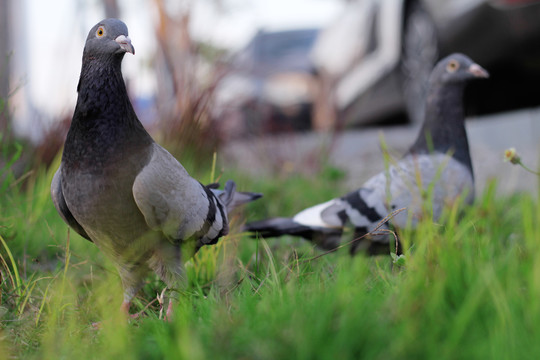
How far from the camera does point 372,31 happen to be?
668 centimetres

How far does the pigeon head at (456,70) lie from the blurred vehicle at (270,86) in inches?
75.4

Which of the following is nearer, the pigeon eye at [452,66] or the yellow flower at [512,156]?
the yellow flower at [512,156]

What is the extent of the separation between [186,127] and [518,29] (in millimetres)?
3286

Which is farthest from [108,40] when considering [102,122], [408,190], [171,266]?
[408,190]

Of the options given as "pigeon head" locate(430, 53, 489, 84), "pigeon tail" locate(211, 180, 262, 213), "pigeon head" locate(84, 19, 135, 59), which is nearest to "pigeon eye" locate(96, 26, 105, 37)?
"pigeon head" locate(84, 19, 135, 59)

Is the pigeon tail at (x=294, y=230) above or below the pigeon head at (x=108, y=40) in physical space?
below

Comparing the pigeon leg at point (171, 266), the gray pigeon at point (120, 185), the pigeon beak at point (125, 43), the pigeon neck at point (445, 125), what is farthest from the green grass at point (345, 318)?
the pigeon neck at point (445, 125)

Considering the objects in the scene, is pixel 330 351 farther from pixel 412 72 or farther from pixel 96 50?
pixel 412 72

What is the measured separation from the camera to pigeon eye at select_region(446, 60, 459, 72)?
3.59m

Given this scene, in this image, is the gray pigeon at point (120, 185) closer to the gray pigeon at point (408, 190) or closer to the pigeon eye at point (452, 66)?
the gray pigeon at point (408, 190)

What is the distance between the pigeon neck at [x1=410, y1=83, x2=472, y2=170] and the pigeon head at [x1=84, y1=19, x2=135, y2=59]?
6.06ft

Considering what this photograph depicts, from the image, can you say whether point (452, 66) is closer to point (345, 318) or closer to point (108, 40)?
point (108, 40)

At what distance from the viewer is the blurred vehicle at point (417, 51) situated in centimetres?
550

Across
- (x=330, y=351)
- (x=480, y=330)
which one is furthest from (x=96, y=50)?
(x=480, y=330)
